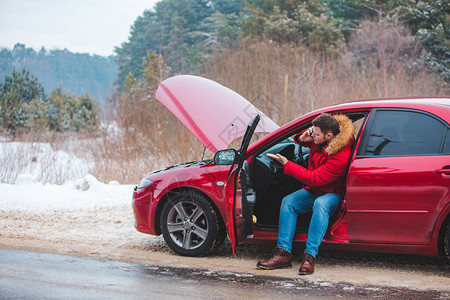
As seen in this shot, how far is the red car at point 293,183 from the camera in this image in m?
4.95

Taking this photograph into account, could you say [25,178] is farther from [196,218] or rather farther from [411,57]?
[411,57]

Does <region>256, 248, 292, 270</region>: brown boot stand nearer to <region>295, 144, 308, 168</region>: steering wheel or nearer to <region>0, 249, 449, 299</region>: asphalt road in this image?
<region>0, 249, 449, 299</region>: asphalt road

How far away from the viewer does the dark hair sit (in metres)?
5.32

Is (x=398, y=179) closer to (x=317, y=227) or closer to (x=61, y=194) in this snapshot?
(x=317, y=227)

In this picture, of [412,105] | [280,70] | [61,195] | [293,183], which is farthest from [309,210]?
[280,70]

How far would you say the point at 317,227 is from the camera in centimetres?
525

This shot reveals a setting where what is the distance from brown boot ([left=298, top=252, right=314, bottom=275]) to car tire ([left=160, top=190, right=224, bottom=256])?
99 centimetres

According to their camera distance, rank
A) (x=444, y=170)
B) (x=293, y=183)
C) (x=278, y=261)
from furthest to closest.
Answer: (x=293, y=183)
(x=278, y=261)
(x=444, y=170)

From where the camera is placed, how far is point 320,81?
1672cm

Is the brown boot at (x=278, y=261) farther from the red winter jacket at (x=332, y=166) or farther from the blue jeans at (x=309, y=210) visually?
the red winter jacket at (x=332, y=166)

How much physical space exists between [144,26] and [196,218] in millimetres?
48651

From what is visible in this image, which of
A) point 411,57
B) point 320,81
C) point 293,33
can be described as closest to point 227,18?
point 293,33

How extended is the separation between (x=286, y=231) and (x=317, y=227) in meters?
0.32

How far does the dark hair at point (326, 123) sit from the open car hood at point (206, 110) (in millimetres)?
1000
